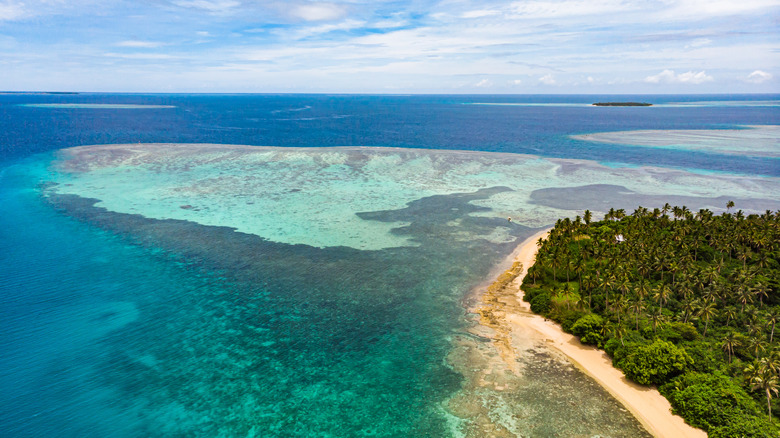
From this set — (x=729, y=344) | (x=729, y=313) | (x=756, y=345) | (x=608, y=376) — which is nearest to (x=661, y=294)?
(x=729, y=313)

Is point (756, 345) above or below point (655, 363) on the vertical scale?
above

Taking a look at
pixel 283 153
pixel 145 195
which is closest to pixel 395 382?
pixel 145 195

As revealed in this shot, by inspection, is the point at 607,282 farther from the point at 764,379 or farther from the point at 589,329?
the point at 764,379

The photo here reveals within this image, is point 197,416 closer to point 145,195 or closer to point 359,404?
point 359,404

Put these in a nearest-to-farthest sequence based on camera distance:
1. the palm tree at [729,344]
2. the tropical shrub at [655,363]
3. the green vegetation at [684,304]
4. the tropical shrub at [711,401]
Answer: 1. the tropical shrub at [711,401]
2. the green vegetation at [684,304]
3. the tropical shrub at [655,363]
4. the palm tree at [729,344]

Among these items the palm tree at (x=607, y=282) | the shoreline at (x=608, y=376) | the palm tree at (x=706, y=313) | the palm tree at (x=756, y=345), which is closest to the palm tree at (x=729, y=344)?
the palm tree at (x=756, y=345)

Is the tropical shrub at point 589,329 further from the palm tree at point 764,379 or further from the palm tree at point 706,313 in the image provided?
the palm tree at point 764,379
